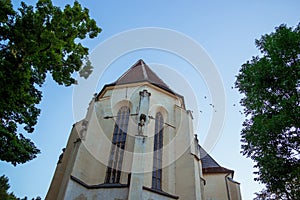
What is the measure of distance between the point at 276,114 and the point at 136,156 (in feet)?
19.3

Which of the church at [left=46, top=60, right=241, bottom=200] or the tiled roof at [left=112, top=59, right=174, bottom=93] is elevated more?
the tiled roof at [left=112, top=59, right=174, bottom=93]

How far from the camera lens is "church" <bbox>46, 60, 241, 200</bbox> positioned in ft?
34.8

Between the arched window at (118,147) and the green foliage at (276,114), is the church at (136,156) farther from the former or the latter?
the green foliage at (276,114)

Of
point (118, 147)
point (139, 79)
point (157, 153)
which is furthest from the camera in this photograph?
point (139, 79)

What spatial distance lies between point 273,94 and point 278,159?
227 centimetres

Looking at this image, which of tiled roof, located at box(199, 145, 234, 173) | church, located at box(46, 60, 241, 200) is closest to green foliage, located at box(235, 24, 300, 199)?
church, located at box(46, 60, 241, 200)

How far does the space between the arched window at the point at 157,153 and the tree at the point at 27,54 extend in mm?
A: 5795

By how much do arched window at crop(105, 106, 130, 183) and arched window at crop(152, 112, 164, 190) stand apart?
5.65 ft

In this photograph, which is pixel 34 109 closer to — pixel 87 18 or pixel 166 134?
pixel 87 18

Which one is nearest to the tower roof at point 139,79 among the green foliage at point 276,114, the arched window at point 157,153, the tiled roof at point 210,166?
the arched window at point 157,153

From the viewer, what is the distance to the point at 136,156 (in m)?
10.9

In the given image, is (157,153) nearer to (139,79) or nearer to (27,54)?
(139,79)

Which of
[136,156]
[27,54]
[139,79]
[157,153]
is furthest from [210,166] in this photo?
[27,54]

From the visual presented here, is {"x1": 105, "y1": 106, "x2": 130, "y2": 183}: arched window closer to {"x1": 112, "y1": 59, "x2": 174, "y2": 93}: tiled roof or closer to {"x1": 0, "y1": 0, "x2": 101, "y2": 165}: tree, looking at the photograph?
{"x1": 112, "y1": 59, "x2": 174, "y2": 93}: tiled roof
